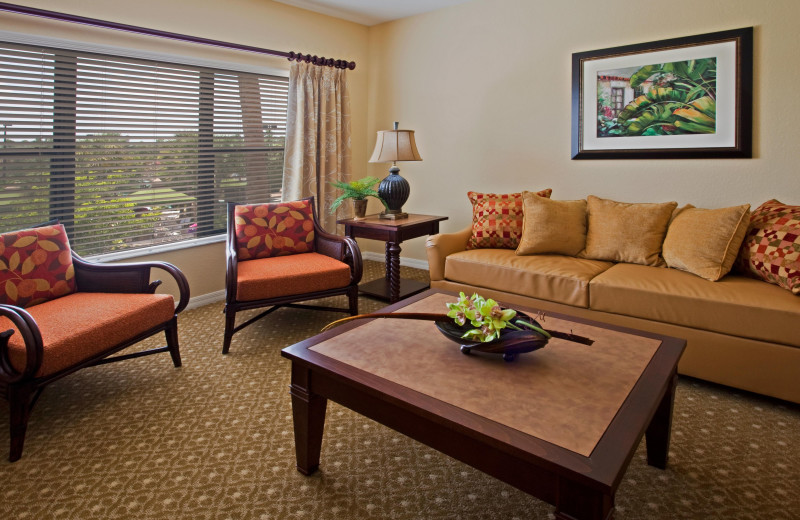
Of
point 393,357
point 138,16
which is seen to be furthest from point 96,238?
point 393,357

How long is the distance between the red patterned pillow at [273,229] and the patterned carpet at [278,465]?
111 cm

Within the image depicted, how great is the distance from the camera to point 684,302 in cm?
254

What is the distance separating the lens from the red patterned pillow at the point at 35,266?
2.41 metres

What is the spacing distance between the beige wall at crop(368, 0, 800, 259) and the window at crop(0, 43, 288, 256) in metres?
1.32

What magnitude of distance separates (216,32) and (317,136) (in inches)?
45.5

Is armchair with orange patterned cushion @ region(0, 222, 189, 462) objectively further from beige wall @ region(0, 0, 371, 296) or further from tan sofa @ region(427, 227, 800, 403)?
tan sofa @ region(427, 227, 800, 403)

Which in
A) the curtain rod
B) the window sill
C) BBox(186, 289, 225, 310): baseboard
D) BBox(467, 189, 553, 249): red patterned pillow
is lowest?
BBox(186, 289, 225, 310): baseboard

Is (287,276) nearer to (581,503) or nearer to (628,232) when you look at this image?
(628,232)

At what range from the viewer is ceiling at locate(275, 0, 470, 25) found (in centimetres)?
428

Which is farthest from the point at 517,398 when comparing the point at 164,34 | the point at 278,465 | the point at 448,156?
the point at 448,156

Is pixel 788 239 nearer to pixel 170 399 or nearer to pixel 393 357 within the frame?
pixel 393 357

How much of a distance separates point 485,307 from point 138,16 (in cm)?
312

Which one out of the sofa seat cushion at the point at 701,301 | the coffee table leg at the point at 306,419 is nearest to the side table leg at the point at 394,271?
the sofa seat cushion at the point at 701,301

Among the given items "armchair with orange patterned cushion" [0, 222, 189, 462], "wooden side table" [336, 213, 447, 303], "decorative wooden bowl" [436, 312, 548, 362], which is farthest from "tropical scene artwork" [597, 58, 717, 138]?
"armchair with orange patterned cushion" [0, 222, 189, 462]
